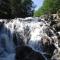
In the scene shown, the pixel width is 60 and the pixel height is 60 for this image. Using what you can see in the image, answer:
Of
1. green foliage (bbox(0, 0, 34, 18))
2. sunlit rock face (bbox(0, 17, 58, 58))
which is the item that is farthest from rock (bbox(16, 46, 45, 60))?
green foliage (bbox(0, 0, 34, 18))

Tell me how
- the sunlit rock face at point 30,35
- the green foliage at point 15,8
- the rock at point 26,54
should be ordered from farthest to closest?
the green foliage at point 15,8 → the sunlit rock face at point 30,35 → the rock at point 26,54

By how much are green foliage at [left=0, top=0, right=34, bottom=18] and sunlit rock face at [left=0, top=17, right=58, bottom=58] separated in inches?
368

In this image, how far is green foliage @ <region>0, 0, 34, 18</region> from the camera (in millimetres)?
39278

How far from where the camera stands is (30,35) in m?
27.7

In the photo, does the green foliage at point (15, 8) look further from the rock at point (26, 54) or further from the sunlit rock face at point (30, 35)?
the rock at point (26, 54)

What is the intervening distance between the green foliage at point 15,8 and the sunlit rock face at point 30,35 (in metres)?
9.35

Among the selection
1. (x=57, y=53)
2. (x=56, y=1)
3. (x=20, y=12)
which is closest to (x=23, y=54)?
(x=57, y=53)

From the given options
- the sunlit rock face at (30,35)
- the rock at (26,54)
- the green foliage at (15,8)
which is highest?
the green foliage at (15,8)

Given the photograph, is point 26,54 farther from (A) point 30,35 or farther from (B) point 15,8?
(B) point 15,8

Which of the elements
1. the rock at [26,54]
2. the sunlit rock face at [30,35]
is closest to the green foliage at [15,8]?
the sunlit rock face at [30,35]

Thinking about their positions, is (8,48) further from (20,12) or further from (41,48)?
(20,12)

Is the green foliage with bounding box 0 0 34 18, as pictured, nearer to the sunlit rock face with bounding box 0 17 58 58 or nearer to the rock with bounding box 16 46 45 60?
the sunlit rock face with bounding box 0 17 58 58

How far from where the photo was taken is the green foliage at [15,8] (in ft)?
129

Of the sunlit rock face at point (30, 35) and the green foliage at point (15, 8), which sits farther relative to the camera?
the green foliage at point (15, 8)
